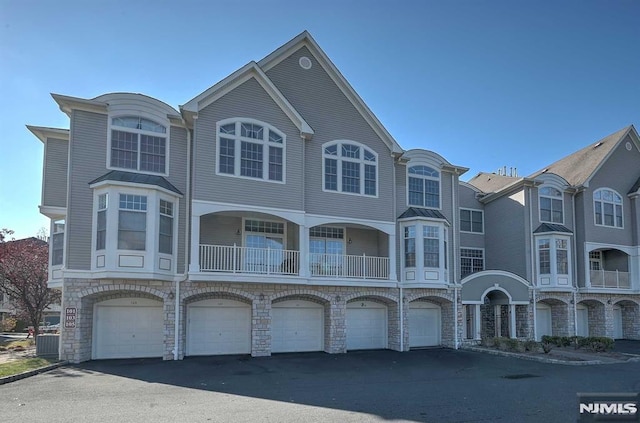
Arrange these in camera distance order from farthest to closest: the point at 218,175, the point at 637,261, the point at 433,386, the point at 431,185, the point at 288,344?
the point at 637,261
the point at 431,185
the point at 288,344
the point at 218,175
the point at 433,386

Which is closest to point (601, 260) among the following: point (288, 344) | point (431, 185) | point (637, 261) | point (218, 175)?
point (637, 261)

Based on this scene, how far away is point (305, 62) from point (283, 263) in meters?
8.28

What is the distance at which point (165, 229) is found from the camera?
17.7 meters

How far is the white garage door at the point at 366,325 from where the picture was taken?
72.2ft

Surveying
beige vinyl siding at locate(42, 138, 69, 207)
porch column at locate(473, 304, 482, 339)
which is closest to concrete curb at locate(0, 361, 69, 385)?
beige vinyl siding at locate(42, 138, 69, 207)

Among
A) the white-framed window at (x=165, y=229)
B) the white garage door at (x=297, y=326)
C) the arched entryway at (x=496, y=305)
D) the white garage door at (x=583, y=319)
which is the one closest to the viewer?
the white-framed window at (x=165, y=229)

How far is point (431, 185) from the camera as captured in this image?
23.7 metres

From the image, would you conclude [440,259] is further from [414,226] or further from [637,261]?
[637,261]

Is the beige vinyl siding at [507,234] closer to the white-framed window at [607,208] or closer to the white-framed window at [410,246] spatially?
the white-framed window at [607,208]

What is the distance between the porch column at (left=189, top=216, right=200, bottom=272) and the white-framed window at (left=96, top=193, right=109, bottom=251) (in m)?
2.81

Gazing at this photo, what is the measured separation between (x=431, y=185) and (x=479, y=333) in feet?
23.6

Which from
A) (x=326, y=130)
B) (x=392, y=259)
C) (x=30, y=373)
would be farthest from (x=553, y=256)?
(x=30, y=373)

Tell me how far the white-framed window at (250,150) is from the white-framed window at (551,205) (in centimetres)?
1512

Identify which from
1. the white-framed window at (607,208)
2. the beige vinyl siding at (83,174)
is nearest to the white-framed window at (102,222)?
the beige vinyl siding at (83,174)
